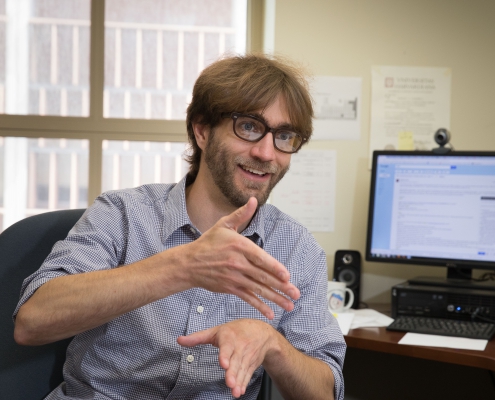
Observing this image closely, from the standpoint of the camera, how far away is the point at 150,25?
2.52 meters

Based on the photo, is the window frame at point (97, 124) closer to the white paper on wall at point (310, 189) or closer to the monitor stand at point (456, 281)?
the white paper on wall at point (310, 189)

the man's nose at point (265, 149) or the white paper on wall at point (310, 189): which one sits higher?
the man's nose at point (265, 149)

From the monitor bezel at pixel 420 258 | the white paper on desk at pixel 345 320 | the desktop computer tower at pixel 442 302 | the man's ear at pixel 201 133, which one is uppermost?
the man's ear at pixel 201 133

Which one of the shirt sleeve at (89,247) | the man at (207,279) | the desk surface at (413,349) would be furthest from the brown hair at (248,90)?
the desk surface at (413,349)

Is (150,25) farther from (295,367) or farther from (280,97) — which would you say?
(295,367)

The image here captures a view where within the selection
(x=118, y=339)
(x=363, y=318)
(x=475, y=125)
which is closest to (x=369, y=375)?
(x=363, y=318)

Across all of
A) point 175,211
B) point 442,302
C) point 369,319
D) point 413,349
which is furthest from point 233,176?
point 442,302

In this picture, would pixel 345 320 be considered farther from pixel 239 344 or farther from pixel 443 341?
pixel 239 344

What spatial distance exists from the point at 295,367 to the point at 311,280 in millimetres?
272

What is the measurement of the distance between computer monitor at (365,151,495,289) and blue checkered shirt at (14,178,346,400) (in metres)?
0.78

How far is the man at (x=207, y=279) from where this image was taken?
1091 millimetres

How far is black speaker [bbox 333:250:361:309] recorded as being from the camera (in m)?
2.25

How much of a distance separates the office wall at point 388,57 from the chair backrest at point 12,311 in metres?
1.19

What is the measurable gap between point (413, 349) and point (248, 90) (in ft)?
2.74
